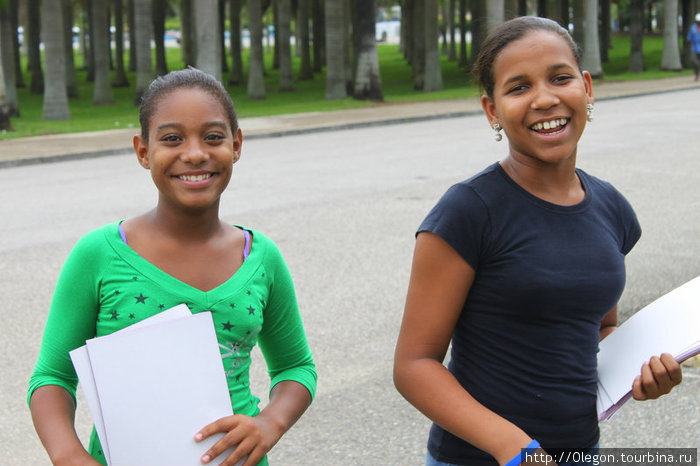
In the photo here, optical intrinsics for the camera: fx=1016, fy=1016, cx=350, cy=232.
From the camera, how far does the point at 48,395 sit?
226cm

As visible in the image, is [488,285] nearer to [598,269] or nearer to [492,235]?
[492,235]

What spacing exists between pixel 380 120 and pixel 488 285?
2012 centimetres

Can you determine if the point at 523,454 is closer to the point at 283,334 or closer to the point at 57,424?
the point at 283,334

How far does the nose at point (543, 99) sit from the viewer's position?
2.30 m

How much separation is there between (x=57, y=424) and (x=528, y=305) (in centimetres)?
106

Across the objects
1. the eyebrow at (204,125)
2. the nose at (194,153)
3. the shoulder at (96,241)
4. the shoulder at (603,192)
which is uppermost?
the eyebrow at (204,125)

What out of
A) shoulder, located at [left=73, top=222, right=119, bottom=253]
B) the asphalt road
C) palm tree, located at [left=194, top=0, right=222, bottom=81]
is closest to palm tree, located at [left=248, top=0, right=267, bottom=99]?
palm tree, located at [left=194, top=0, right=222, bottom=81]

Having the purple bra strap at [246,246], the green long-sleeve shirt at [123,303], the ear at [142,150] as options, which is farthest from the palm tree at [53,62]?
the green long-sleeve shirt at [123,303]

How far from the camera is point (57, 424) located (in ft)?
7.31

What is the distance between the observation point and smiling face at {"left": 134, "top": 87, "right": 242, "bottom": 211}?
7.80ft

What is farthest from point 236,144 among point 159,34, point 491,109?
point 159,34

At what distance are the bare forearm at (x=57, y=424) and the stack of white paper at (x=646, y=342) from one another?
1162 millimetres

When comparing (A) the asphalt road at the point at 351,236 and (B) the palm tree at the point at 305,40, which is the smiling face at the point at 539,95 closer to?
(A) the asphalt road at the point at 351,236

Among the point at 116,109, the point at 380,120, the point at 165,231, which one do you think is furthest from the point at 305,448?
the point at 116,109
